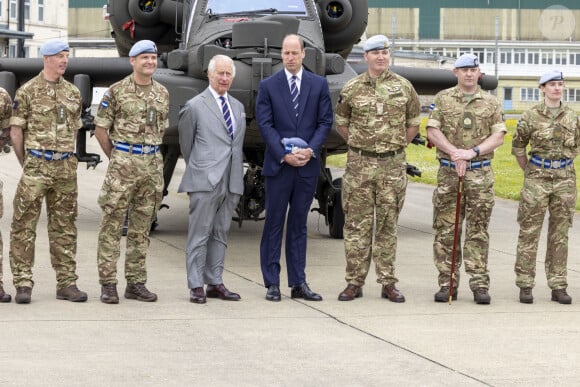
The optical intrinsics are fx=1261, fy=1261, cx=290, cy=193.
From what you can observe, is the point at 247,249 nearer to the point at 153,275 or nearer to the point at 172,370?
the point at 153,275

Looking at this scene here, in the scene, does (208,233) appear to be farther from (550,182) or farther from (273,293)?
(550,182)

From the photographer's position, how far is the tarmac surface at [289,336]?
6961mm

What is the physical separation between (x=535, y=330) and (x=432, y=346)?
0.97 metres

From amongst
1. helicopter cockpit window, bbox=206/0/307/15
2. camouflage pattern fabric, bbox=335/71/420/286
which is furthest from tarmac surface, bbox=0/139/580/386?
helicopter cockpit window, bbox=206/0/307/15

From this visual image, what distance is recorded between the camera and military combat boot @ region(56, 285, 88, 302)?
9.35m

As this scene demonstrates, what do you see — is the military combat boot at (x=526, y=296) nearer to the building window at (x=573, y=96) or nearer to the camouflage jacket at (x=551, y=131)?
the camouflage jacket at (x=551, y=131)

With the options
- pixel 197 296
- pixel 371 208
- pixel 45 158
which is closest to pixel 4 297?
pixel 45 158

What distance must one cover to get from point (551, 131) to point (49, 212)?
12.6 feet

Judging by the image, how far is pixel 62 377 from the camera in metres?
6.82

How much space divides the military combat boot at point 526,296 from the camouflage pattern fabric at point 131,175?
2869 millimetres

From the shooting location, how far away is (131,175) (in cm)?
927

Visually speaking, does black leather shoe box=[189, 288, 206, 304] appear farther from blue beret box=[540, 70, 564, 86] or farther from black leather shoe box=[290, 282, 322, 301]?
blue beret box=[540, 70, 564, 86]

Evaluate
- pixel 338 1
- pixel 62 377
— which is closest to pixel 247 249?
pixel 338 1

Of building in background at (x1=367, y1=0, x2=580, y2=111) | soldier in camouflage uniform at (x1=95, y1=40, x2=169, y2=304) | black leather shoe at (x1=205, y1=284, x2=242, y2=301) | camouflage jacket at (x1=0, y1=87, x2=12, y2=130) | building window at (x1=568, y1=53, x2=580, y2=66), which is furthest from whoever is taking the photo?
building window at (x1=568, y1=53, x2=580, y2=66)
